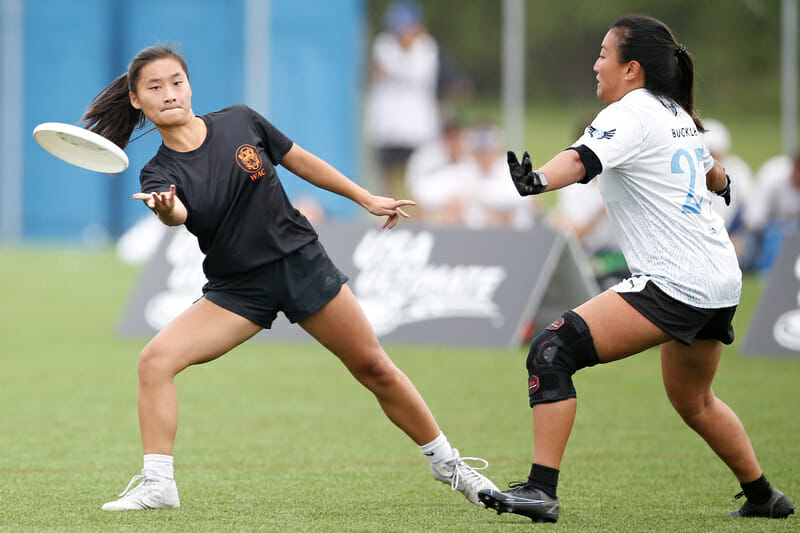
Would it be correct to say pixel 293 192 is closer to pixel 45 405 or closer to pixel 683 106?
pixel 45 405

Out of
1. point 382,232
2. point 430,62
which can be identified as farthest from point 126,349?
point 430,62

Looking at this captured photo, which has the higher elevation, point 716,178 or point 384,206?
Answer: point 716,178

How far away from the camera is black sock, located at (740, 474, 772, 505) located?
490cm

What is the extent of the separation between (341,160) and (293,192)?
1.49m

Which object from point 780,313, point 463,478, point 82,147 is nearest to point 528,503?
point 463,478

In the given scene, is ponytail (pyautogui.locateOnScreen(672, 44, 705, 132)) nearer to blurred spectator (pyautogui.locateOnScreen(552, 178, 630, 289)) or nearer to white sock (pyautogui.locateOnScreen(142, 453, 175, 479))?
white sock (pyautogui.locateOnScreen(142, 453, 175, 479))

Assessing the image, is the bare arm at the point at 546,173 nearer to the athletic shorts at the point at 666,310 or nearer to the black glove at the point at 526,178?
the black glove at the point at 526,178

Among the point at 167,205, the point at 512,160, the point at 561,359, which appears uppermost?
the point at 512,160

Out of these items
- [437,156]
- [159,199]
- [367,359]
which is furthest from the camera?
[437,156]

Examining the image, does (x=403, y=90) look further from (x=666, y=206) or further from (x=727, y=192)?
(x=666, y=206)

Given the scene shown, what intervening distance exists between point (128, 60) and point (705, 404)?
16.2 metres

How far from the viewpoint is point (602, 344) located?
4.60m

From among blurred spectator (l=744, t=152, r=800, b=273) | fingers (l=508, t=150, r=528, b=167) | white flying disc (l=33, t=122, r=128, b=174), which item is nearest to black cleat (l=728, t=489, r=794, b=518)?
fingers (l=508, t=150, r=528, b=167)

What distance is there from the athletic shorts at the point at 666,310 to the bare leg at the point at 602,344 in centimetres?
3
